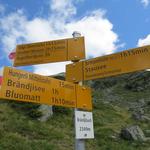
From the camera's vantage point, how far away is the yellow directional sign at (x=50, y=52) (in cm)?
613

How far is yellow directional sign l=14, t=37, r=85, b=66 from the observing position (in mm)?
6129

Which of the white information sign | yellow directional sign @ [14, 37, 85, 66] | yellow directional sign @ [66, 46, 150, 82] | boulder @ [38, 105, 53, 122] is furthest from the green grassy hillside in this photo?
the white information sign

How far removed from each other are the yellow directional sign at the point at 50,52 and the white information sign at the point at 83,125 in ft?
3.86

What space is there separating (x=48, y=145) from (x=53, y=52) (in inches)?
259

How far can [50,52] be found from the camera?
6.34 m

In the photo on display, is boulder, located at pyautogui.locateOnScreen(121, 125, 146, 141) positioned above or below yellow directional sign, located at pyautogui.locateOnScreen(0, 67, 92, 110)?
above

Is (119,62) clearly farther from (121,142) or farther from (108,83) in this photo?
(108,83)

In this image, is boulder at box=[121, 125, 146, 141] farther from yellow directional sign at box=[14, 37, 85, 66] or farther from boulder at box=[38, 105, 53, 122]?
yellow directional sign at box=[14, 37, 85, 66]

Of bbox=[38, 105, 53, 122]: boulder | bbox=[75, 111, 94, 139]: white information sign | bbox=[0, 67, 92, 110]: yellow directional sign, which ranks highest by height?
bbox=[38, 105, 53, 122]: boulder

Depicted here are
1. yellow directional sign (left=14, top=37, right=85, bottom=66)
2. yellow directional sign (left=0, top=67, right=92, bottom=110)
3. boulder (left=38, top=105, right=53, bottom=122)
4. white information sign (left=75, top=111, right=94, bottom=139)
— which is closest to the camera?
yellow directional sign (left=0, top=67, right=92, bottom=110)

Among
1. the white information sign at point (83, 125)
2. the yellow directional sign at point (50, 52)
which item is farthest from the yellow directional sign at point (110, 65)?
the white information sign at point (83, 125)

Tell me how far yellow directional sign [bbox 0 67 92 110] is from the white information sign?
24 cm

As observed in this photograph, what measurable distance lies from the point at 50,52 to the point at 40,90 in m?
1.21

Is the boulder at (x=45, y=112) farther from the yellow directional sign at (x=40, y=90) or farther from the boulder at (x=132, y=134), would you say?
the yellow directional sign at (x=40, y=90)
